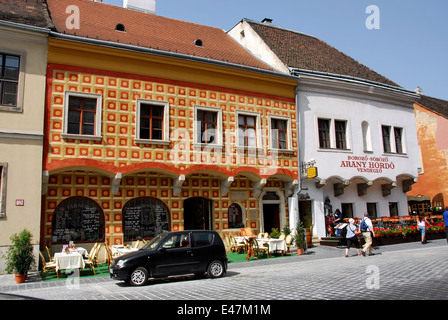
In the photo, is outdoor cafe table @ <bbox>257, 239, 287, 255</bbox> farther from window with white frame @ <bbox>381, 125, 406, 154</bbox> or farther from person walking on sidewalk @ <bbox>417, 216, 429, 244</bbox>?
window with white frame @ <bbox>381, 125, 406, 154</bbox>

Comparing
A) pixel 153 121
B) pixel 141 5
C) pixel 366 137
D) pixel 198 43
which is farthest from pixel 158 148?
pixel 366 137

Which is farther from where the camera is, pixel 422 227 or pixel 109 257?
pixel 422 227

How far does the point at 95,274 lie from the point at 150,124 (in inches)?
272

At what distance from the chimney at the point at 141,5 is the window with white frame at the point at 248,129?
9.76 metres

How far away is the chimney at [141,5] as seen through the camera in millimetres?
23922

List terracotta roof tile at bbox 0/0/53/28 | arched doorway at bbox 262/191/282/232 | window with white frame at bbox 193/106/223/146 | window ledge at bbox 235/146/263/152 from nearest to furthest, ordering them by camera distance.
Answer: terracotta roof tile at bbox 0/0/53/28
window with white frame at bbox 193/106/223/146
window ledge at bbox 235/146/263/152
arched doorway at bbox 262/191/282/232

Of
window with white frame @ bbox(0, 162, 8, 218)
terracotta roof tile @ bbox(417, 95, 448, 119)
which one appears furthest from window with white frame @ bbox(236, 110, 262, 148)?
terracotta roof tile @ bbox(417, 95, 448, 119)

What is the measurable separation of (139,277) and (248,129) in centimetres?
1088

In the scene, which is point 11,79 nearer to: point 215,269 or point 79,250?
point 79,250

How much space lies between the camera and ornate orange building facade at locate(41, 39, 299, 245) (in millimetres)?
16031

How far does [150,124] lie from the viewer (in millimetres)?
17641

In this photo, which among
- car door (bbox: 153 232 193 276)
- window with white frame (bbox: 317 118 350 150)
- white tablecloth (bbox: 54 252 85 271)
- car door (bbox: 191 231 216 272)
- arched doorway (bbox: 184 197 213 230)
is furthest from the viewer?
window with white frame (bbox: 317 118 350 150)

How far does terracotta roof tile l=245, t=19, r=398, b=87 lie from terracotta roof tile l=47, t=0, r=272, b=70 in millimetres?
1730

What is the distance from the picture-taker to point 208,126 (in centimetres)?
1912
